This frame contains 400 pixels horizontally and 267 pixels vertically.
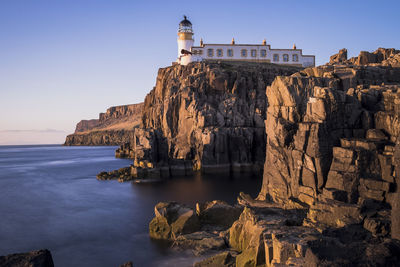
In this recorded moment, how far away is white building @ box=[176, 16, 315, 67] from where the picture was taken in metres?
83.1

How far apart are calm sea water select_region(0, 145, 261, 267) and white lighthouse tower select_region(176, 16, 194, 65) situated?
137 ft

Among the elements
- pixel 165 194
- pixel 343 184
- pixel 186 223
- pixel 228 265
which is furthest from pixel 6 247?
pixel 343 184

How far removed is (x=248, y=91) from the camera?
219 feet

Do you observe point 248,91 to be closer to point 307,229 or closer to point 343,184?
point 343,184

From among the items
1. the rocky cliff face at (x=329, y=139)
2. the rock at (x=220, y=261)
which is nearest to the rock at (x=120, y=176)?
the rocky cliff face at (x=329, y=139)

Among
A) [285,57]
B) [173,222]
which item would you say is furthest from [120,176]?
[285,57]

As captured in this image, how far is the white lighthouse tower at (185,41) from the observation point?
80.8m

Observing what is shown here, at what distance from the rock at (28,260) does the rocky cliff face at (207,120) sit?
33728mm

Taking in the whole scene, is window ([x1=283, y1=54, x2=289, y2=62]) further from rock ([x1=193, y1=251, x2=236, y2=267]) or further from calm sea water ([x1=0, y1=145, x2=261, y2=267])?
rock ([x1=193, y1=251, x2=236, y2=267])

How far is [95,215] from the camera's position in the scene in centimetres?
2844

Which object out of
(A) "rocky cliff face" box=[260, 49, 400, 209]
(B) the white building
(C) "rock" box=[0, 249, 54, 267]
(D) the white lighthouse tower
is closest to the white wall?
(B) the white building

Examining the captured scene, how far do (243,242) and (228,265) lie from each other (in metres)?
2.08

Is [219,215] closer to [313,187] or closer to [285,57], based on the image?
[313,187]

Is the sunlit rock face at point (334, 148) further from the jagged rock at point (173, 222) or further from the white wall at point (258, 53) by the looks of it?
the white wall at point (258, 53)
